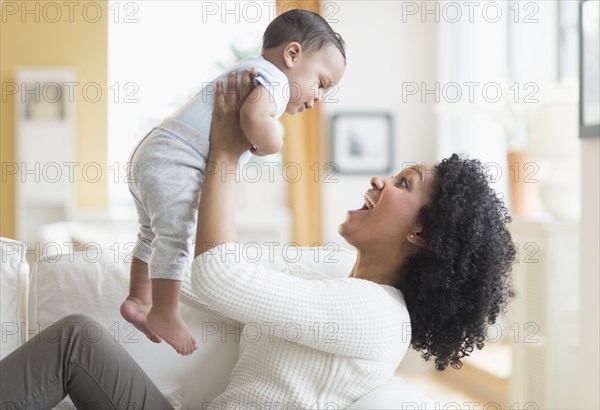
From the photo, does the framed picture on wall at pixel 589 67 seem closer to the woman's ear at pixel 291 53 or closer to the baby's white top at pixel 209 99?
the woman's ear at pixel 291 53

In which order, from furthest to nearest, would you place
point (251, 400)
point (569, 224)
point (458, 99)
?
point (458, 99)
point (569, 224)
point (251, 400)

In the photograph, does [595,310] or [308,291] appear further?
[595,310]

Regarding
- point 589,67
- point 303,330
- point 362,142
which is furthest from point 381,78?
point 303,330

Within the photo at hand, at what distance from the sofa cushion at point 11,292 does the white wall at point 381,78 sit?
3.27m

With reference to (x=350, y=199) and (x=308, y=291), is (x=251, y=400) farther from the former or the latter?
(x=350, y=199)

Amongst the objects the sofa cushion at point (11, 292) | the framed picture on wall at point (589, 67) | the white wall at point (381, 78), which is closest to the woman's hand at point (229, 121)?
the sofa cushion at point (11, 292)

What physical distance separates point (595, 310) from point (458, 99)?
259cm

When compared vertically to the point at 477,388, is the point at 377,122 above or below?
above

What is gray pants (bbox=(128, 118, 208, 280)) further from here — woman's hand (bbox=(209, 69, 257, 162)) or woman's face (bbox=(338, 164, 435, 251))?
woman's face (bbox=(338, 164, 435, 251))

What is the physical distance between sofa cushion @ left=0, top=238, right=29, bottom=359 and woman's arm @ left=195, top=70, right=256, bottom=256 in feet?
2.45

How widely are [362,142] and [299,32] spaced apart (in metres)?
3.52

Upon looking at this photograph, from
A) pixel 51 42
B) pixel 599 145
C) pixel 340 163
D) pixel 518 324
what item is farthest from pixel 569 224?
pixel 51 42

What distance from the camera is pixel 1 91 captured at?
17.9 ft

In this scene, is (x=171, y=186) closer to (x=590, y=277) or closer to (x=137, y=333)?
(x=137, y=333)
